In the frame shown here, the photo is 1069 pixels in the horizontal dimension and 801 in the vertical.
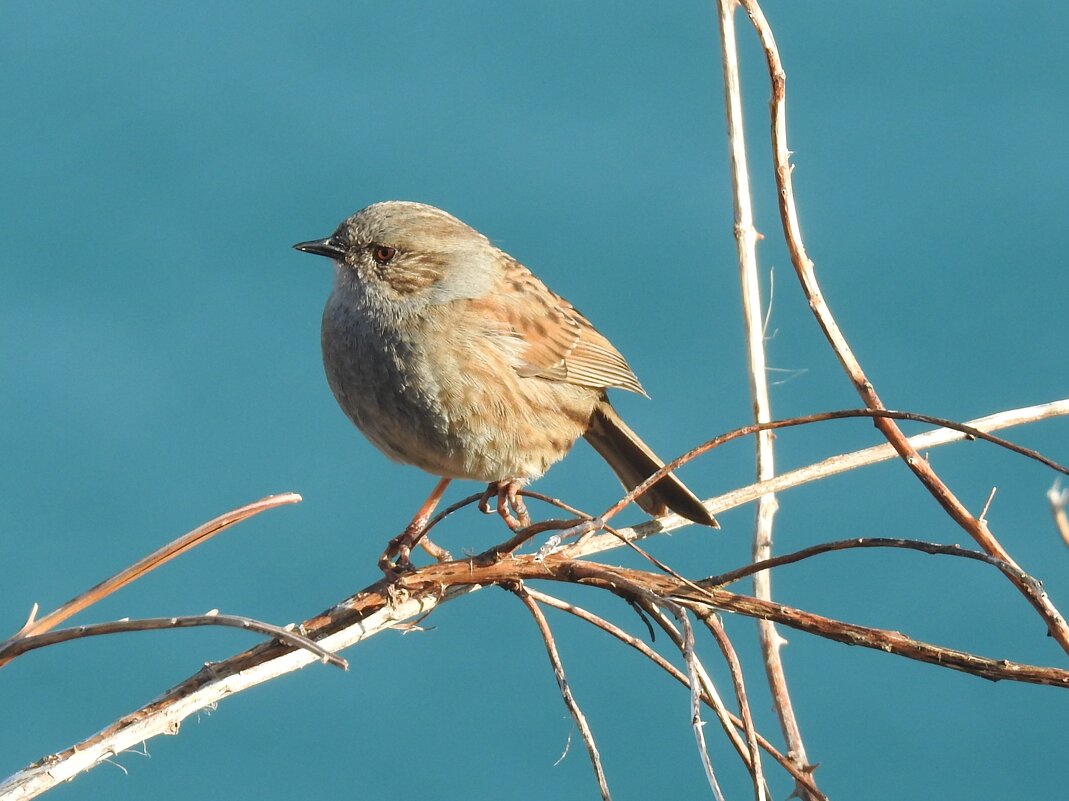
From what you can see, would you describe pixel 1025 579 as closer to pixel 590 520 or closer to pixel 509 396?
pixel 590 520

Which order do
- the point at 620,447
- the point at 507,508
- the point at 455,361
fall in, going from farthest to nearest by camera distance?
the point at 620,447 → the point at 455,361 → the point at 507,508

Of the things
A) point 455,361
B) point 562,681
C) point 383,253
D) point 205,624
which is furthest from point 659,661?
point 383,253

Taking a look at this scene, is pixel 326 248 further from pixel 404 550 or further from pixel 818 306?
pixel 818 306

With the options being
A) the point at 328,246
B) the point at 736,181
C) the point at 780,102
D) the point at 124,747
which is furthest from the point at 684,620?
the point at 328,246

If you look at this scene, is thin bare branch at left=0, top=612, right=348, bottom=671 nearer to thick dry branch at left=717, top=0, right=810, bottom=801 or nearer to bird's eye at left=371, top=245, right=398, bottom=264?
thick dry branch at left=717, top=0, right=810, bottom=801

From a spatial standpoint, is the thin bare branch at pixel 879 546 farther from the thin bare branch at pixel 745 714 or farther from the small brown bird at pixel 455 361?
the small brown bird at pixel 455 361

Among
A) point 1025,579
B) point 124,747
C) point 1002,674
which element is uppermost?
point 124,747

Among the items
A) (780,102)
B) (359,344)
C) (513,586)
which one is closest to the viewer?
(513,586)
